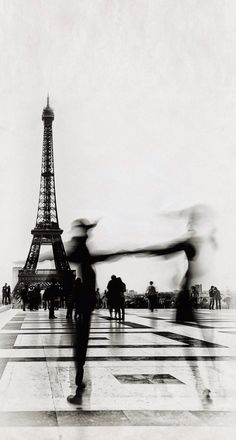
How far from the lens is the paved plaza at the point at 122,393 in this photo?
3555 millimetres

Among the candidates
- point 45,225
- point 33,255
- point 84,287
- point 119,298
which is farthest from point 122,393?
point 45,225

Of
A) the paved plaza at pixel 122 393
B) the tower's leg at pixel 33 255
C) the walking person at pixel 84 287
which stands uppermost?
the tower's leg at pixel 33 255

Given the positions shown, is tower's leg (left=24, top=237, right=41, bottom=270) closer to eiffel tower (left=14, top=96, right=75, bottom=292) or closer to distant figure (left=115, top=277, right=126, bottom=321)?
eiffel tower (left=14, top=96, right=75, bottom=292)

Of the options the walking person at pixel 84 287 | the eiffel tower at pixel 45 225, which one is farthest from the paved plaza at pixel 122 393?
the eiffel tower at pixel 45 225

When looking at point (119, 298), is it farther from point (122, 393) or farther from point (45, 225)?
point (45, 225)

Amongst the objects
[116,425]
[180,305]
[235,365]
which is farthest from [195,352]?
[116,425]

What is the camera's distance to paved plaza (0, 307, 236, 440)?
11.7 feet

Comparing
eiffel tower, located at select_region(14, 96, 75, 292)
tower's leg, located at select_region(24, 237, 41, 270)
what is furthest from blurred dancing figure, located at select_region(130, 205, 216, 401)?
tower's leg, located at select_region(24, 237, 41, 270)

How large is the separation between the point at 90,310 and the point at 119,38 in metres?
3.56

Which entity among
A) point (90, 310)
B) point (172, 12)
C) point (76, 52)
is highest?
point (172, 12)

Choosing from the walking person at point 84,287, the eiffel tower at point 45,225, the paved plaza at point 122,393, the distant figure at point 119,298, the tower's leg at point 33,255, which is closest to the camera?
the paved plaza at point 122,393

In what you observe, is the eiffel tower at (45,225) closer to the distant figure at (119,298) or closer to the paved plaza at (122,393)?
the distant figure at (119,298)

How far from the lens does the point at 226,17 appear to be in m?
6.48

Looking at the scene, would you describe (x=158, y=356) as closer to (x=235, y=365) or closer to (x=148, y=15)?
(x=235, y=365)
